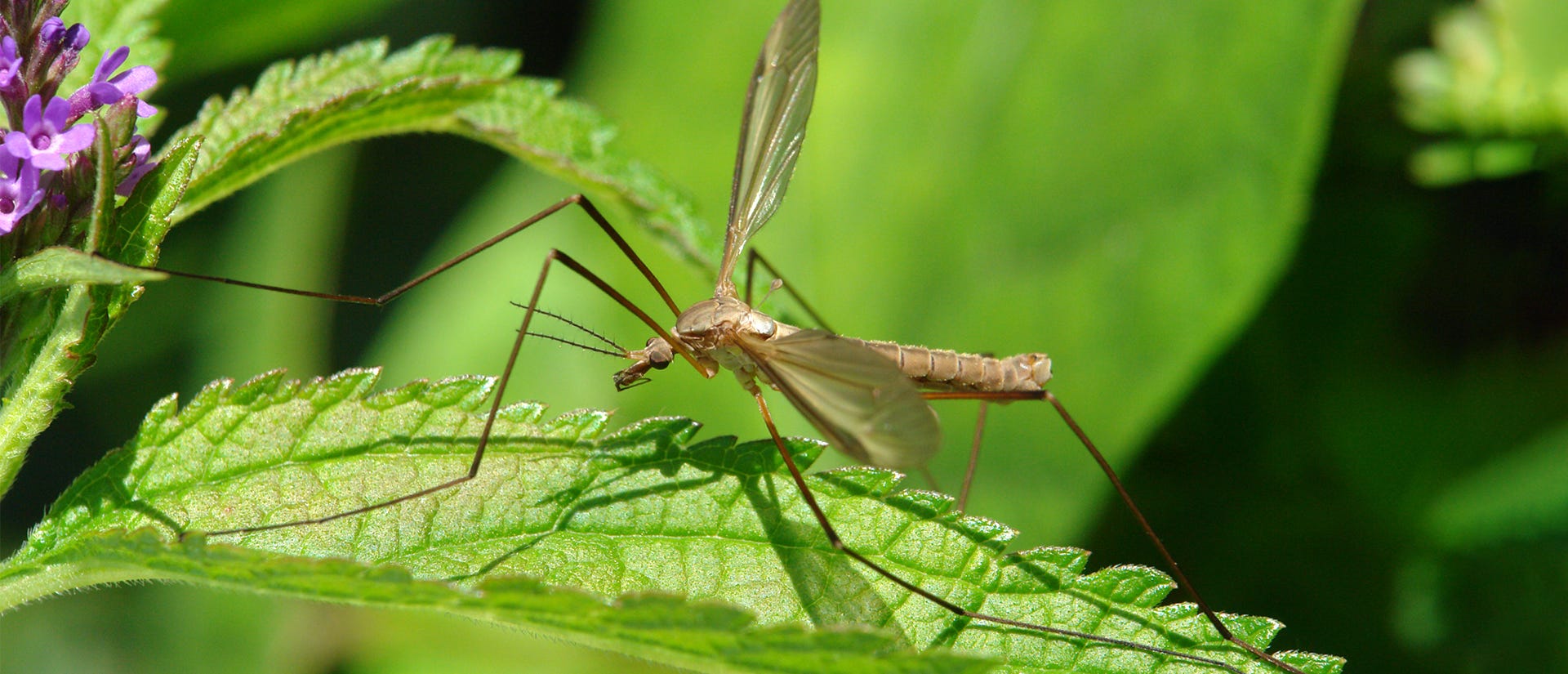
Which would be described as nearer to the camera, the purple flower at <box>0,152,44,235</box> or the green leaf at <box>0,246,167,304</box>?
the green leaf at <box>0,246,167,304</box>

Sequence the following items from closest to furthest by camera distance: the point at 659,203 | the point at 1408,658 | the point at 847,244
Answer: the point at 659,203, the point at 1408,658, the point at 847,244

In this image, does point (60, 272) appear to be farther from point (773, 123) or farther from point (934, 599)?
point (773, 123)

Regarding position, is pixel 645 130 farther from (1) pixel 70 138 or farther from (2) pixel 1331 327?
(1) pixel 70 138

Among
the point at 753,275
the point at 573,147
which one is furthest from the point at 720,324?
the point at 573,147

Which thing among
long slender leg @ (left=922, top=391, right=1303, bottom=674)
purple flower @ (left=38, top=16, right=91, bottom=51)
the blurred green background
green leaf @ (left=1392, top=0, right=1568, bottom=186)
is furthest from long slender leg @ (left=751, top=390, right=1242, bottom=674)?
green leaf @ (left=1392, top=0, right=1568, bottom=186)

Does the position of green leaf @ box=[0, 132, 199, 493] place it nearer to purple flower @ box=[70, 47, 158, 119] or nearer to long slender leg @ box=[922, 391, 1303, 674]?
purple flower @ box=[70, 47, 158, 119]

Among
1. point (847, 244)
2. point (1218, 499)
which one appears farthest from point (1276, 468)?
point (847, 244)

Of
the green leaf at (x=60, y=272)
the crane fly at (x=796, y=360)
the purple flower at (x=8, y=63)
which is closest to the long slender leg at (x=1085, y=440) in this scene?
the crane fly at (x=796, y=360)
